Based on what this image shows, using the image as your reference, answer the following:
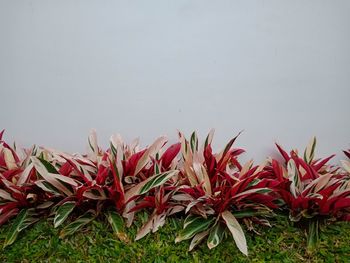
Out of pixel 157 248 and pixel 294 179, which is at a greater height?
pixel 294 179

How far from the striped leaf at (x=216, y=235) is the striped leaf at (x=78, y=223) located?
46cm

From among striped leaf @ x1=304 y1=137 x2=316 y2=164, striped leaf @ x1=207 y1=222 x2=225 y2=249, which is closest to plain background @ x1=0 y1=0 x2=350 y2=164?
striped leaf @ x1=304 y1=137 x2=316 y2=164

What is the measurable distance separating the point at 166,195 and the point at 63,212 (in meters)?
0.40

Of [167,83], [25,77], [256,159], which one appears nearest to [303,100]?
[256,159]

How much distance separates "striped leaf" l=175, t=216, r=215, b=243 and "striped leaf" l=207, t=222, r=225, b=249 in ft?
0.10

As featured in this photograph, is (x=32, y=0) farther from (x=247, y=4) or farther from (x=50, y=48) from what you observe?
(x=247, y=4)

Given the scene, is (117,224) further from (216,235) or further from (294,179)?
(294,179)

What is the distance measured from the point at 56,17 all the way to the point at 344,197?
5.27 ft

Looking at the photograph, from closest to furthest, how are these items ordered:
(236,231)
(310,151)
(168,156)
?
(236,231) → (168,156) → (310,151)

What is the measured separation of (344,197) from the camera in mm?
1247

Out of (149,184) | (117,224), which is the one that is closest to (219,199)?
(149,184)

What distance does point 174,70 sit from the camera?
1.68 metres

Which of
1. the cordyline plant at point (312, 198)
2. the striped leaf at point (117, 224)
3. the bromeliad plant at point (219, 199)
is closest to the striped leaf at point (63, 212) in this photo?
the striped leaf at point (117, 224)

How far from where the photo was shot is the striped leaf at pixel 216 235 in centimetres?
116
